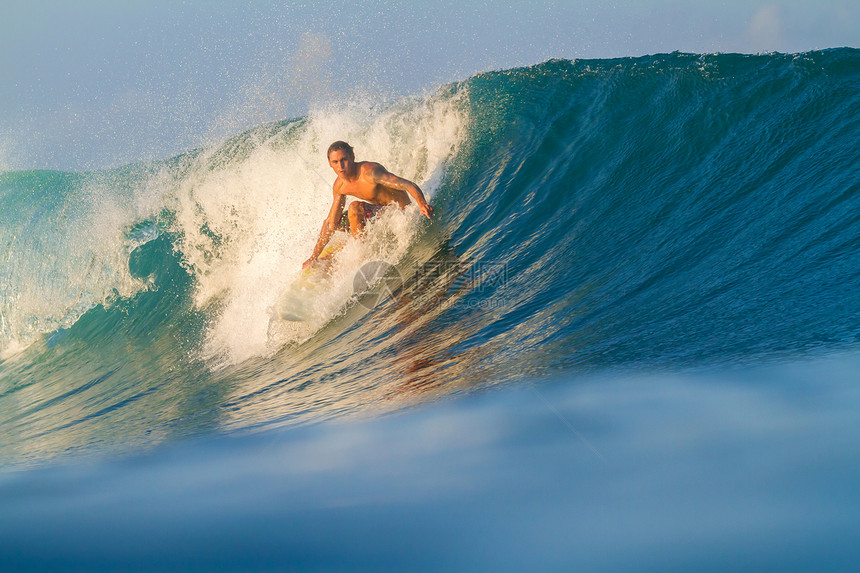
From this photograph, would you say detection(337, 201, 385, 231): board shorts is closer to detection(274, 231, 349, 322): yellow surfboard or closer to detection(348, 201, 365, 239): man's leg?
detection(348, 201, 365, 239): man's leg

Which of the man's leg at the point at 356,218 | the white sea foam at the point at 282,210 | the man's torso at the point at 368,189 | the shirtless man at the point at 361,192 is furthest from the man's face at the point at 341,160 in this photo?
the white sea foam at the point at 282,210

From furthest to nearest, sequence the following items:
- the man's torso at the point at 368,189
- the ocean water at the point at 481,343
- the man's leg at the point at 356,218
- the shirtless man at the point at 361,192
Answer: the man's leg at the point at 356,218
the man's torso at the point at 368,189
the shirtless man at the point at 361,192
the ocean water at the point at 481,343

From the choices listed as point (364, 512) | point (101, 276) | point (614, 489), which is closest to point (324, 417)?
point (364, 512)

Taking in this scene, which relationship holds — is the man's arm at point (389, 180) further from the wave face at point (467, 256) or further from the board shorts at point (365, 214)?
the wave face at point (467, 256)

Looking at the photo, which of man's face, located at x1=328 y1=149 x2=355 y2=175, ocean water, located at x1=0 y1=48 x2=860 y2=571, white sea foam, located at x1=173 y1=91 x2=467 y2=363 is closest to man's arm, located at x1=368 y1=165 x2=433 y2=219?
man's face, located at x1=328 y1=149 x2=355 y2=175

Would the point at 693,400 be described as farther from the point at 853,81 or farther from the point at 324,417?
the point at 853,81

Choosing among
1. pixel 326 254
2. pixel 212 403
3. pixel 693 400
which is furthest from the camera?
pixel 326 254

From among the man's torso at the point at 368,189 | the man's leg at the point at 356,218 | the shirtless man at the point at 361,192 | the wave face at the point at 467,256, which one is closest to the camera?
the wave face at the point at 467,256

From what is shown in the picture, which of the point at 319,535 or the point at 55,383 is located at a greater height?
the point at 55,383

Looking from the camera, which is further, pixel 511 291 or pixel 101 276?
pixel 101 276

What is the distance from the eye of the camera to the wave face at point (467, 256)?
348cm

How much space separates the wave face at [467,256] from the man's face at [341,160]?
0.68m

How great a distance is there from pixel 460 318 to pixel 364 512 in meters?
2.52

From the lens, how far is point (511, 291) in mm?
4527
